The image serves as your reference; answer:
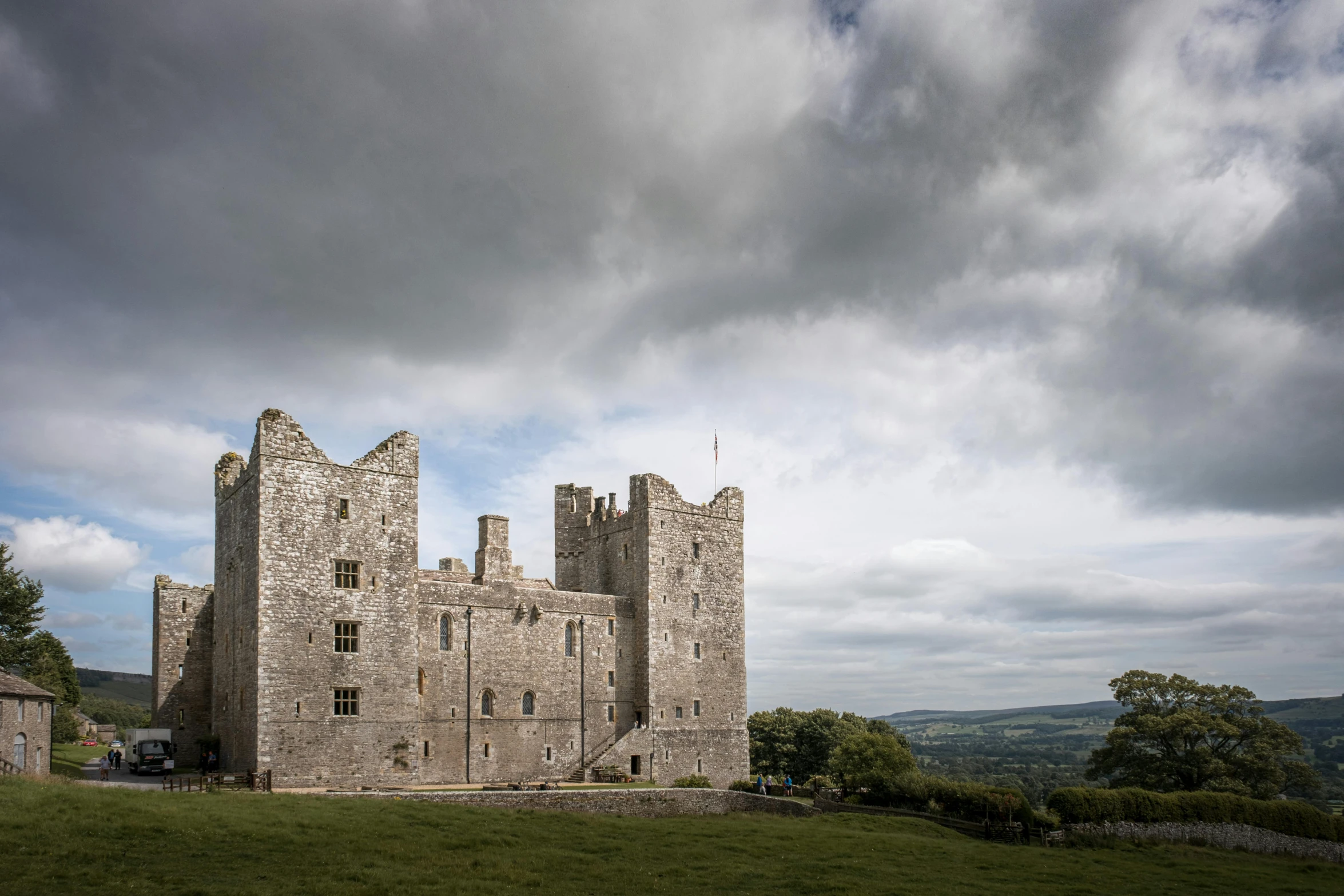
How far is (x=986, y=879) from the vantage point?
30.5 metres

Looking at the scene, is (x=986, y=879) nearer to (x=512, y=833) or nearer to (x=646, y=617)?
(x=512, y=833)

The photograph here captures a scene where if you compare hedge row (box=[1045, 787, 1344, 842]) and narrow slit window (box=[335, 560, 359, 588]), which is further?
hedge row (box=[1045, 787, 1344, 842])

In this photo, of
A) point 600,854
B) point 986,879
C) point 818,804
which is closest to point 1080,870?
point 986,879

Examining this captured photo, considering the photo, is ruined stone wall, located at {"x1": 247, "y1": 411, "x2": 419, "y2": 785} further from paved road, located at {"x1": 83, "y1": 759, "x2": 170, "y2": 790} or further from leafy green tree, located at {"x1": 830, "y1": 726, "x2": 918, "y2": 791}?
leafy green tree, located at {"x1": 830, "y1": 726, "x2": 918, "y2": 791}

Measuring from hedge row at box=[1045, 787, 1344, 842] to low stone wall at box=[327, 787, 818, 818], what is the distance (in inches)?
466

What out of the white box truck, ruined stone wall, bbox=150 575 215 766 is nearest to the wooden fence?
the white box truck

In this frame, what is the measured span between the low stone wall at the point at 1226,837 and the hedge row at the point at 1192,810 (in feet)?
0.84

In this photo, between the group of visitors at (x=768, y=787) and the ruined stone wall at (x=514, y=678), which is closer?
the ruined stone wall at (x=514, y=678)

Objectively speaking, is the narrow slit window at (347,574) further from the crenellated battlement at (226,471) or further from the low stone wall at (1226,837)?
the low stone wall at (1226,837)

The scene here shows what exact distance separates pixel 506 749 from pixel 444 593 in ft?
26.0

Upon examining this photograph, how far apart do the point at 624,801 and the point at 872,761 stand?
16517 mm

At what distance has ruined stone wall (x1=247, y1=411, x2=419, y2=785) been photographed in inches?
1551

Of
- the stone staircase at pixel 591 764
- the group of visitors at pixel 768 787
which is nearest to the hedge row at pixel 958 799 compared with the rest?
the group of visitors at pixel 768 787

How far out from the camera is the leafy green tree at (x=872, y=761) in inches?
1886
